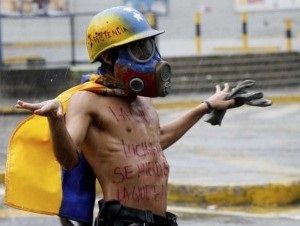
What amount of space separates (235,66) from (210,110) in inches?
685

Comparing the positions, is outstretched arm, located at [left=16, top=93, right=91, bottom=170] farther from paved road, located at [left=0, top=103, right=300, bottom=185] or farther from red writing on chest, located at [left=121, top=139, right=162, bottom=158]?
paved road, located at [left=0, top=103, right=300, bottom=185]

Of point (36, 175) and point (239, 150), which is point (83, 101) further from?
point (239, 150)

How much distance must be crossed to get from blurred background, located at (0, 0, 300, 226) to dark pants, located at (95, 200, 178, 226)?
3.86 m

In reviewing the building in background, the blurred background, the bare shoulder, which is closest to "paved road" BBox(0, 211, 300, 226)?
the blurred background

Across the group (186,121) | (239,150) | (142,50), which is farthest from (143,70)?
(239,150)

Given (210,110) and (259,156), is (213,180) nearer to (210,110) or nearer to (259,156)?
(259,156)

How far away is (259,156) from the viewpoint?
11.0 metres

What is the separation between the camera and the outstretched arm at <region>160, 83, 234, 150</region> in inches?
170

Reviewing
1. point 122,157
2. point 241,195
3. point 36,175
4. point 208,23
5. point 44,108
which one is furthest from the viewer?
point 208,23

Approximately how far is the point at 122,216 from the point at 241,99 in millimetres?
817

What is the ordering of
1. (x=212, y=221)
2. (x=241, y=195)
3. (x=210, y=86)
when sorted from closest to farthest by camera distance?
1. (x=212, y=221)
2. (x=241, y=195)
3. (x=210, y=86)

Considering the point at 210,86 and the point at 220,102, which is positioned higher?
the point at 220,102

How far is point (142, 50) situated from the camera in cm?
388

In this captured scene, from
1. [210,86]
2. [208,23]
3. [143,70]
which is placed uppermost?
[143,70]
